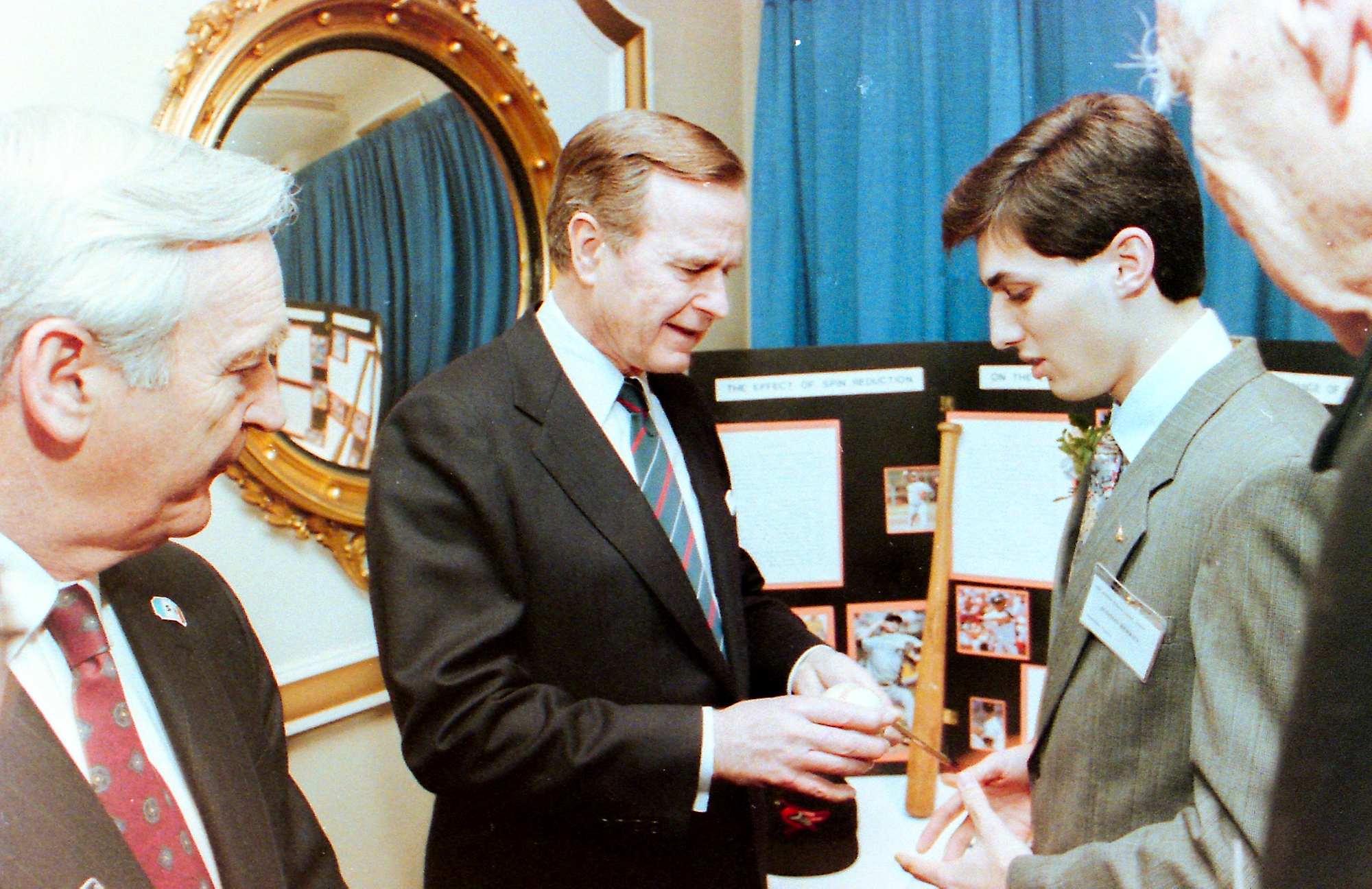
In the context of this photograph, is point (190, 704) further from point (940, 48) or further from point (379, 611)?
point (940, 48)

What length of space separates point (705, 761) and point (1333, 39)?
976 millimetres

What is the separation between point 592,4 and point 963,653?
5.62 ft

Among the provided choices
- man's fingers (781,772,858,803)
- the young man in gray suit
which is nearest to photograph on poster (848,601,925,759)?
the young man in gray suit

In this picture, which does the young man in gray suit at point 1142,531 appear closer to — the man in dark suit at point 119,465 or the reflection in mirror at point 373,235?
the man in dark suit at point 119,465

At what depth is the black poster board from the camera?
192 centimetres

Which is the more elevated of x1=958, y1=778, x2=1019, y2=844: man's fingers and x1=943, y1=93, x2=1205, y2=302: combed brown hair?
x1=943, y1=93, x2=1205, y2=302: combed brown hair

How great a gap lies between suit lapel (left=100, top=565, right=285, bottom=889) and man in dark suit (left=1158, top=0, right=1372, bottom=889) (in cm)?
78

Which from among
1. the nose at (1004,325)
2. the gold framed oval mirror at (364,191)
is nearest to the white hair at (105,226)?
the gold framed oval mirror at (364,191)

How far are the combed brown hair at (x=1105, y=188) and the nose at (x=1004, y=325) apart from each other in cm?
11

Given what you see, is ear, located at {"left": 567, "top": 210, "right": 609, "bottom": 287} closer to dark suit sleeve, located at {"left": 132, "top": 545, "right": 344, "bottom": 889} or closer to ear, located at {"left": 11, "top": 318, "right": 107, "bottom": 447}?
dark suit sleeve, located at {"left": 132, "top": 545, "right": 344, "bottom": 889}

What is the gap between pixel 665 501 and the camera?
4.28 feet

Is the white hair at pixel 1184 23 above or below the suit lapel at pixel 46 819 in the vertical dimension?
above

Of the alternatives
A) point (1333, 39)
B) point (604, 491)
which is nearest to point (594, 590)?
point (604, 491)

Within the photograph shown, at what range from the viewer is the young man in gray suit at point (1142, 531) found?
2.35 ft
